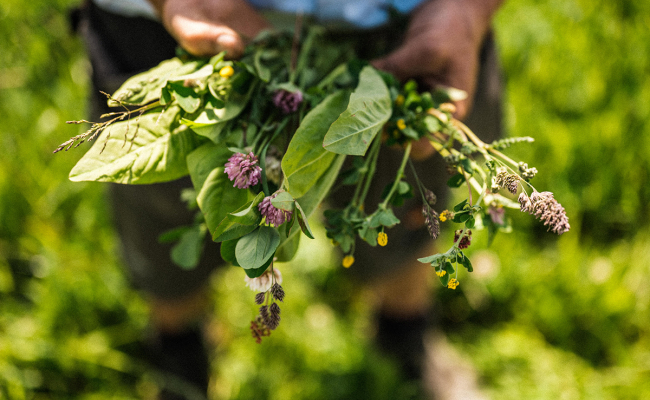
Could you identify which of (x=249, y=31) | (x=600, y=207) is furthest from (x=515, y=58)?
(x=249, y=31)

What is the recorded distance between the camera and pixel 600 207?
1.76m

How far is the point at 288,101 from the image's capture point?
653 mm

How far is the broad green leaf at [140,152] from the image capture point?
572 millimetres

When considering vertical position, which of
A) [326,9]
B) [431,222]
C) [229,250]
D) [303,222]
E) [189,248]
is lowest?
[189,248]

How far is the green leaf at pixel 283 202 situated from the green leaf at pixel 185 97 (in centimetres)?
19

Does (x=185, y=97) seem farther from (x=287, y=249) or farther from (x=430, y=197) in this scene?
(x=430, y=197)

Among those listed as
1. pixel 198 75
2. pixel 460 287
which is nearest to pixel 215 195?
pixel 198 75

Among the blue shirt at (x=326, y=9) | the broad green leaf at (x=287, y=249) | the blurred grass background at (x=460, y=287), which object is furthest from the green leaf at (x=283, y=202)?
the blurred grass background at (x=460, y=287)

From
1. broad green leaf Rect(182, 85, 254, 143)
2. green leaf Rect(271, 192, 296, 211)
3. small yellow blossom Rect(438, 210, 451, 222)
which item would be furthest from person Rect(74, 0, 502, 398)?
green leaf Rect(271, 192, 296, 211)

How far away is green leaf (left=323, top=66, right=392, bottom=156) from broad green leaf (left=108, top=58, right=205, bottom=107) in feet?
0.81

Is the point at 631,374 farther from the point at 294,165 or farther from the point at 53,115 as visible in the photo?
the point at 53,115

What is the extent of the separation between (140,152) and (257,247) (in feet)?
0.76

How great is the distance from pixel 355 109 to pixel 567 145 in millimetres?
1586

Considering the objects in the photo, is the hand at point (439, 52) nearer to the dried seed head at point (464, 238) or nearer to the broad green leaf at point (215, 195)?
the dried seed head at point (464, 238)
